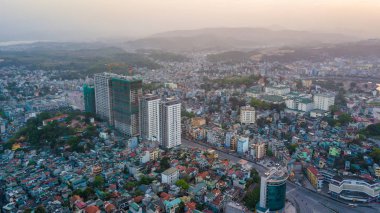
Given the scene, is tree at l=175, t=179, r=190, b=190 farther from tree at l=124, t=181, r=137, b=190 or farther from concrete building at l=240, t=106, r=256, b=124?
concrete building at l=240, t=106, r=256, b=124

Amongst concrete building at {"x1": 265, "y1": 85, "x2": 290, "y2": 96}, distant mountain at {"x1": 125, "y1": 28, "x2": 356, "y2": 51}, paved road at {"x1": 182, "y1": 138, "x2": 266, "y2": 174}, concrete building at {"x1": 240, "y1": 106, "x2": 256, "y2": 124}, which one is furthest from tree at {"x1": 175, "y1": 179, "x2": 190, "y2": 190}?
distant mountain at {"x1": 125, "y1": 28, "x2": 356, "y2": 51}

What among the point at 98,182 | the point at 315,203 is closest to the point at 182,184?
the point at 98,182

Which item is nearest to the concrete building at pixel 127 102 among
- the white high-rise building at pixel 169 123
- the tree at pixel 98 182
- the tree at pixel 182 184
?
the white high-rise building at pixel 169 123

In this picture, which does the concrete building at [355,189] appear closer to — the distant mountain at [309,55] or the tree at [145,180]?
the tree at [145,180]

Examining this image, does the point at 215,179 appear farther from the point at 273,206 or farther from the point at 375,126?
the point at 375,126

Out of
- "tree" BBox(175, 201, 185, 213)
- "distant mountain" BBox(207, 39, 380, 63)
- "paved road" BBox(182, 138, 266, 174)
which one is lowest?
"paved road" BBox(182, 138, 266, 174)

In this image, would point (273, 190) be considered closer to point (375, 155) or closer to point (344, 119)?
point (375, 155)

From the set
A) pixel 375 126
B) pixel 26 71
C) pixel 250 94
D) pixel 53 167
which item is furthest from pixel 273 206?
pixel 26 71
